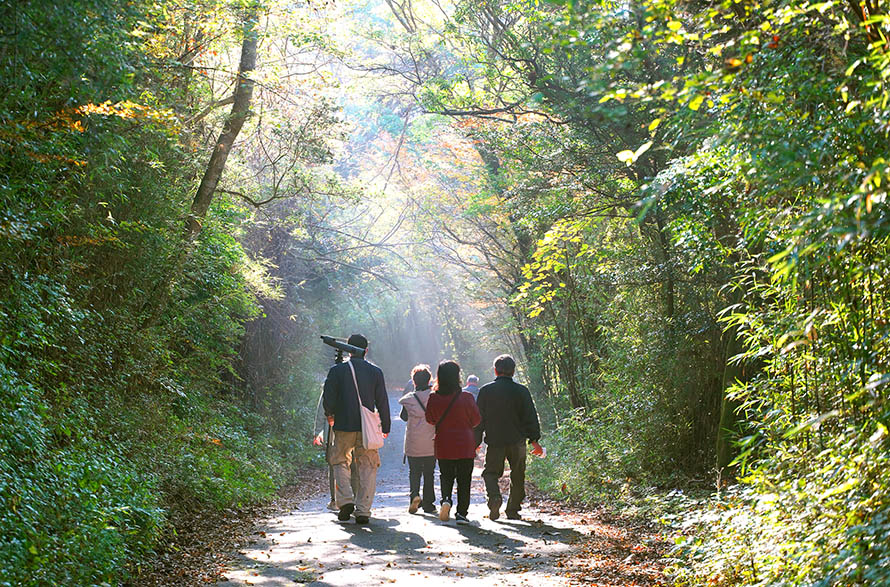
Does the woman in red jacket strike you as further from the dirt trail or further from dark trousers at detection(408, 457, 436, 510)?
dark trousers at detection(408, 457, 436, 510)

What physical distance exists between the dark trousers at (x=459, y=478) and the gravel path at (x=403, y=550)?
268mm

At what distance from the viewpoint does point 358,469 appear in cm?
952

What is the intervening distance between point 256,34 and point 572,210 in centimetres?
488

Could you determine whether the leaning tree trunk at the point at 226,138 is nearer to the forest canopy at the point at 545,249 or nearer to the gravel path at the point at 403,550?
the forest canopy at the point at 545,249

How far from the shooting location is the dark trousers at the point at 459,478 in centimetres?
943

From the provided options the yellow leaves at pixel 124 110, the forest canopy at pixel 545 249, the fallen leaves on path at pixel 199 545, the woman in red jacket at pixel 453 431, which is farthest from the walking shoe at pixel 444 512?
the yellow leaves at pixel 124 110

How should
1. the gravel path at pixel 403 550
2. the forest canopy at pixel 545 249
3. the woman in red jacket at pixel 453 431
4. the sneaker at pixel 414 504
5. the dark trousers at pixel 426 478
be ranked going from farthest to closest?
1. the dark trousers at pixel 426 478
2. the sneaker at pixel 414 504
3. the woman in red jacket at pixel 453 431
4. the gravel path at pixel 403 550
5. the forest canopy at pixel 545 249

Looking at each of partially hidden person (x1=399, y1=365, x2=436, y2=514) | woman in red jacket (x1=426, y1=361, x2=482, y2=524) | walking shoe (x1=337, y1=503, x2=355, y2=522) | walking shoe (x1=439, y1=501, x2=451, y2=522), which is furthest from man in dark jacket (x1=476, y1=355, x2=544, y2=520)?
walking shoe (x1=337, y1=503, x2=355, y2=522)

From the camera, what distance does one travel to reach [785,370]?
5324mm

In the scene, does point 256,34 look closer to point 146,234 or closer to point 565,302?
point 146,234

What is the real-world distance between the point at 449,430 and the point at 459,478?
571 millimetres

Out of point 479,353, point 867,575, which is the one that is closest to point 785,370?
point 867,575

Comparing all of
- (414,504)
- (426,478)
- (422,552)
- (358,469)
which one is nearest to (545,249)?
(426,478)

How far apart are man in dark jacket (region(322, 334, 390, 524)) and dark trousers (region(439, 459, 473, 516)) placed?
2.79 feet
